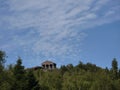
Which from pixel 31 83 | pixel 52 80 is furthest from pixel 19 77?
pixel 52 80

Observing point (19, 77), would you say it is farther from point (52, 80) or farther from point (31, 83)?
point (52, 80)

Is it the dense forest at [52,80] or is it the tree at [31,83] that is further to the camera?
the tree at [31,83]

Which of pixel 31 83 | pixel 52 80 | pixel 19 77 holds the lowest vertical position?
pixel 31 83

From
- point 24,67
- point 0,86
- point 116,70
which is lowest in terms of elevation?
point 0,86

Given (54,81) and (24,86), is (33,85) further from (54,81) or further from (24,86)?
(54,81)

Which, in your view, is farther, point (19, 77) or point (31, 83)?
point (31, 83)

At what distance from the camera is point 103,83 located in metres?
99.5

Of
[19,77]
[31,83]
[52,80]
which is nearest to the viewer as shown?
[19,77]

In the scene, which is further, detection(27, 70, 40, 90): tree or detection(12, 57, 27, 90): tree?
detection(27, 70, 40, 90): tree

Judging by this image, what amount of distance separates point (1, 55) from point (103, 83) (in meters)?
44.8

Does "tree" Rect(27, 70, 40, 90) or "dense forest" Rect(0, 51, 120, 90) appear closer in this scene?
"dense forest" Rect(0, 51, 120, 90)

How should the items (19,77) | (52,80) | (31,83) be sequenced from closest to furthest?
(19,77) < (31,83) < (52,80)

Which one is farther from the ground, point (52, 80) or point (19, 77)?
point (52, 80)

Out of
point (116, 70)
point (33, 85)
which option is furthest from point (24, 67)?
point (116, 70)
